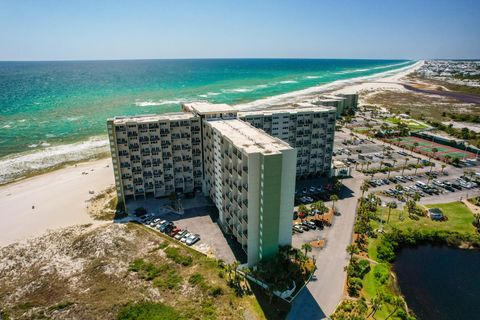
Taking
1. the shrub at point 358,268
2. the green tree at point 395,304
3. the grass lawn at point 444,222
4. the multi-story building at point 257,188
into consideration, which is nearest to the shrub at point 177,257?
the multi-story building at point 257,188

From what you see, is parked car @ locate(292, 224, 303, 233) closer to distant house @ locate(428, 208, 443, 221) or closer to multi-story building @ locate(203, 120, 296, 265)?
multi-story building @ locate(203, 120, 296, 265)

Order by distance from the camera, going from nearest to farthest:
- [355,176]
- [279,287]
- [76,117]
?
[279,287], [355,176], [76,117]

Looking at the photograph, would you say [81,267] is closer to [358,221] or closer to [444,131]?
[358,221]

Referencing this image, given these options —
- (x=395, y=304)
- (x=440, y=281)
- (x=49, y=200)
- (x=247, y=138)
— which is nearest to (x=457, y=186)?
(x=440, y=281)

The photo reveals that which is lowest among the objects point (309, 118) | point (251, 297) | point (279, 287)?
point (251, 297)

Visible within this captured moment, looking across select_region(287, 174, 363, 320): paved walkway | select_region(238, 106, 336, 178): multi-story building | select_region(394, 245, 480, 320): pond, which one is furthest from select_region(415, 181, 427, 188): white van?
select_region(287, 174, 363, 320): paved walkway

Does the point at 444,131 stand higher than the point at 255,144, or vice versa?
the point at 255,144

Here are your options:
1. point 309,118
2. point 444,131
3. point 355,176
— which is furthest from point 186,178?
point 444,131
